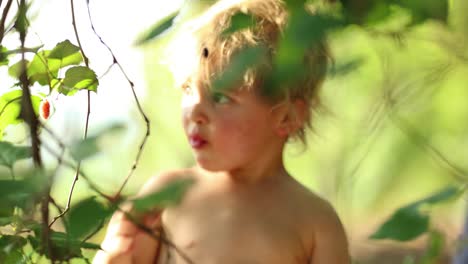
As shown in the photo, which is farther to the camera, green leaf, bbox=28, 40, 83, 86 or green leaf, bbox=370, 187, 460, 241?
green leaf, bbox=28, 40, 83, 86

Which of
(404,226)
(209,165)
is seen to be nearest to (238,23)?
(404,226)

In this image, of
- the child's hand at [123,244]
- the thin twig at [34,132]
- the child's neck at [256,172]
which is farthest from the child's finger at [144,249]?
the thin twig at [34,132]

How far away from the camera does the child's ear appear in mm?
1294

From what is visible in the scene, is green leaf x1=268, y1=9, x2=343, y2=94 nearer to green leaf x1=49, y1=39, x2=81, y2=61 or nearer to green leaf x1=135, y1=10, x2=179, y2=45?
green leaf x1=135, y1=10, x2=179, y2=45

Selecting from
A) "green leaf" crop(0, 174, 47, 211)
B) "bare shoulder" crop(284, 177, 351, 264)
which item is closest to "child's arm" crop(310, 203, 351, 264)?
"bare shoulder" crop(284, 177, 351, 264)

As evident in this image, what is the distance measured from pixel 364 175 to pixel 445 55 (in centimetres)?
39

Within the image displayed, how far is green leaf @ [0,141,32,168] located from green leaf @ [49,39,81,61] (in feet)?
0.68

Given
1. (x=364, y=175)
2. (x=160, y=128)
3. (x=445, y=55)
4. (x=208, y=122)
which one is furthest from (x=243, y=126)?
(x=160, y=128)

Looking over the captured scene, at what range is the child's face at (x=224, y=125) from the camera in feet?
4.15

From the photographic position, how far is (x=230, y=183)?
4.41 ft

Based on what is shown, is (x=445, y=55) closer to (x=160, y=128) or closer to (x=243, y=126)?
(x=243, y=126)

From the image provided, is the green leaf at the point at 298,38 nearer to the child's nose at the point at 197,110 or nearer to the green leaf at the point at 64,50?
the green leaf at the point at 64,50

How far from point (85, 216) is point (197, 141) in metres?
0.74

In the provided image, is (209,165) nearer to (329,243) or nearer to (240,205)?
(240,205)
